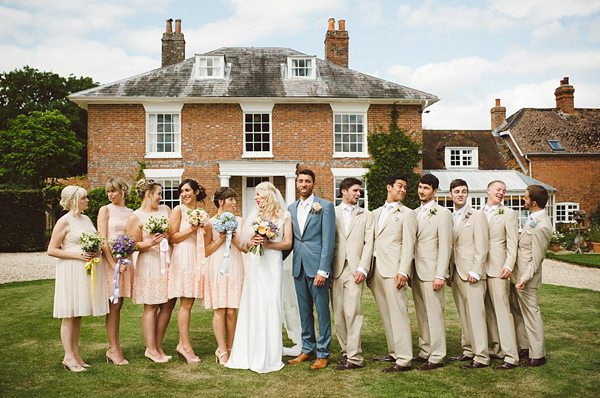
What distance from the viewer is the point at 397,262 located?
17.2ft

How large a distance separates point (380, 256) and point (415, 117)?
15.5 metres

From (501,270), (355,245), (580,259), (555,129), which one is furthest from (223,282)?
(555,129)

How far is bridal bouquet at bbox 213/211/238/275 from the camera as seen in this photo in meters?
5.34

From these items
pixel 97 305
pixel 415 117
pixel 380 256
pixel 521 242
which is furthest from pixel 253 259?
pixel 415 117

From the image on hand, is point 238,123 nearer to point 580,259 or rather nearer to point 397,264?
point 580,259

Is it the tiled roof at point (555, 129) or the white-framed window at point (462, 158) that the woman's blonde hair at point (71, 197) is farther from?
the tiled roof at point (555, 129)

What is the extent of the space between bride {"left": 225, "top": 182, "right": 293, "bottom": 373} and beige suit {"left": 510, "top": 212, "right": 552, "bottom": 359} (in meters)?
2.65

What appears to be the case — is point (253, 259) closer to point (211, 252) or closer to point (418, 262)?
point (211, 252)

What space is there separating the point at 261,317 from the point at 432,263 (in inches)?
78.3

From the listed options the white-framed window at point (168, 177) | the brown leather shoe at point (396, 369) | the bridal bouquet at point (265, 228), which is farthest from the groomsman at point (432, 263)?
the white-framed window at point (168, 177)

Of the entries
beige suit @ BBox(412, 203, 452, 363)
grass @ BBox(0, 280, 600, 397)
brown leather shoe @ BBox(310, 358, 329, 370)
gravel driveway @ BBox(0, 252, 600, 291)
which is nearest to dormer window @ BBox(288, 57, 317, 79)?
gravel driveway @ BBox(0, 252, 600, 291)

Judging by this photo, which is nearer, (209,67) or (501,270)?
(501,270)

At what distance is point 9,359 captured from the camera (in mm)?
5707

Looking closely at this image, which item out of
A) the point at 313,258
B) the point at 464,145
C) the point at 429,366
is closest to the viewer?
the point at 429,366
